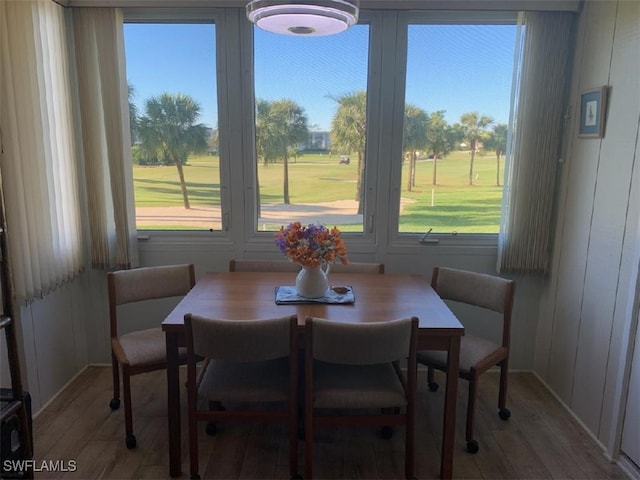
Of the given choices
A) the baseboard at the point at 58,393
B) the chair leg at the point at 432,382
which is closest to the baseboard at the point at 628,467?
the chair leg at the point at 432,382

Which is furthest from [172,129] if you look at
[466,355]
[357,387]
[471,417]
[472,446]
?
[472,446]

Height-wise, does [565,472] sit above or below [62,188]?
below

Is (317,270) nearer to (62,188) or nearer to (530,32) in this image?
(62,188)

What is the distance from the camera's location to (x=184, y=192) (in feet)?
10.7

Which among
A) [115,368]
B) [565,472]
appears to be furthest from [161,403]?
[565,472]

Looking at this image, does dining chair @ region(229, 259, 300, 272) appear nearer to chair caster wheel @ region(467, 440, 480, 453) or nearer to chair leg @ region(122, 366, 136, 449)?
chair leg @ region(122, 366, 136, 449)

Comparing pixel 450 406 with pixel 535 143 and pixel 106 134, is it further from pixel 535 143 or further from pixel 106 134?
pixel 106 134

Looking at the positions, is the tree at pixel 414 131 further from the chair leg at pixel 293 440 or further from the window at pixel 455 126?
the chair leg at pixel 293 440

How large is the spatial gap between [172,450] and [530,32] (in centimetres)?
302

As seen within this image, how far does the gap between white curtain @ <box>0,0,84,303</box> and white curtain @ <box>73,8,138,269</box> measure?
0.32 feet

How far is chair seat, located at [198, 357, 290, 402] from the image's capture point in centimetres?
215

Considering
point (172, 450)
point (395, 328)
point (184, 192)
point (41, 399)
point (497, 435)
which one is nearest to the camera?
point (395, 328)

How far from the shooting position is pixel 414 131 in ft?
10.4

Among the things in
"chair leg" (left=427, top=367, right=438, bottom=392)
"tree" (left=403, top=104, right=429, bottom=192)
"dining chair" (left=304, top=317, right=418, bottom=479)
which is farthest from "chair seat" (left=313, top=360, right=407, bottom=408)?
"tree" (left=403, top=104, right=429, bottom=192)
